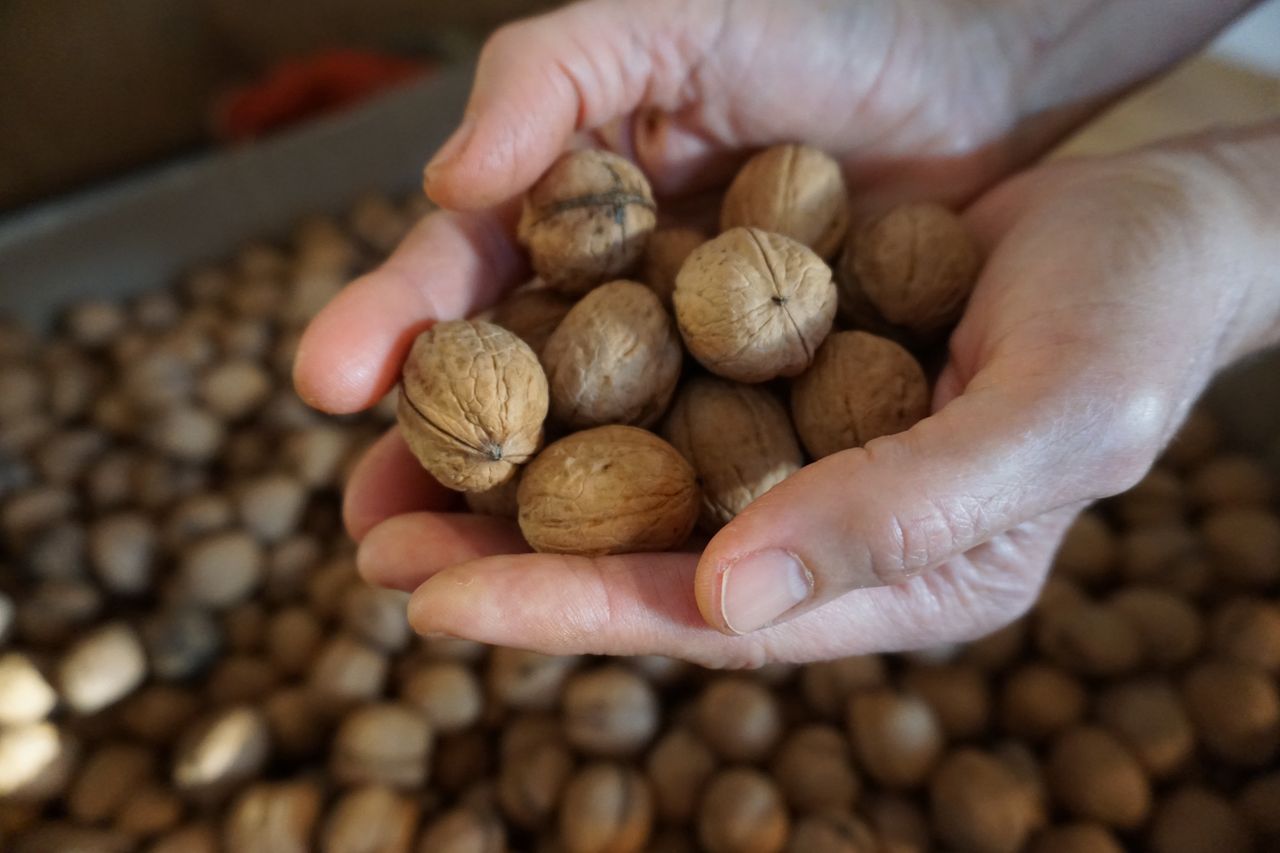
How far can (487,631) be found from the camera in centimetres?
96

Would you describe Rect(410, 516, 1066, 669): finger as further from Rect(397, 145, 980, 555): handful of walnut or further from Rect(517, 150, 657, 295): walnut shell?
Rect(517, 150, 657, 295): walnut shell

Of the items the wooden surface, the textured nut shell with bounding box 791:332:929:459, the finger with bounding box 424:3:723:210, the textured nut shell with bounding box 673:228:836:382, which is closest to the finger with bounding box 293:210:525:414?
the finger with bounding box 424:3:723:210

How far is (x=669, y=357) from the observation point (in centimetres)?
121

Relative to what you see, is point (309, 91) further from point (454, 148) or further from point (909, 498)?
point (909, 498)

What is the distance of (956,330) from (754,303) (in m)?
0.28

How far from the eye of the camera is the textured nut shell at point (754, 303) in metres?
1.12

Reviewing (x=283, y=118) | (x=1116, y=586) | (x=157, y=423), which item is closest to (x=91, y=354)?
(x=157, y=423)

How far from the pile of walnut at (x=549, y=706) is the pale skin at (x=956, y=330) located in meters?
0.27

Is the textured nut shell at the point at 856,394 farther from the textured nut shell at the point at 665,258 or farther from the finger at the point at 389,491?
the finger at the point at 389,491

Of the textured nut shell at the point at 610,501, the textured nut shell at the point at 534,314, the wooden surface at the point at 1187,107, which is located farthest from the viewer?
the wooden surface at the point at 1187,107

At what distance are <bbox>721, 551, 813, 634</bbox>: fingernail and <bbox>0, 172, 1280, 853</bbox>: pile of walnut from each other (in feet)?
1.24

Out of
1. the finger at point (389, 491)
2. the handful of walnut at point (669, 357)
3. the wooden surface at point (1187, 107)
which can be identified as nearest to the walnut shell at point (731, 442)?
the handful of walnut at point (669, 357)

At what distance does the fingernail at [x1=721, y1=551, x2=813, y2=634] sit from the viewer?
855 mm

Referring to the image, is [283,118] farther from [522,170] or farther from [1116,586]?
[1116,586]
